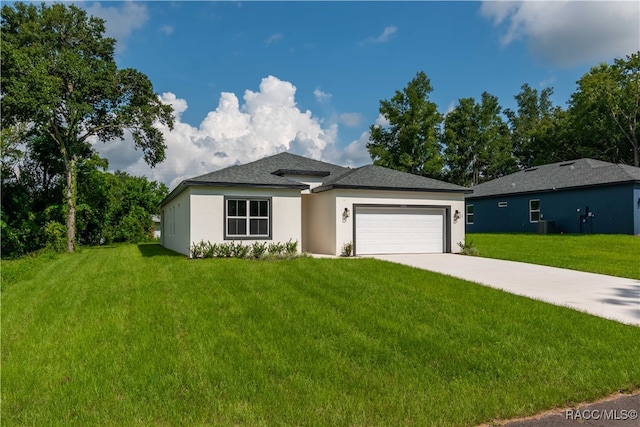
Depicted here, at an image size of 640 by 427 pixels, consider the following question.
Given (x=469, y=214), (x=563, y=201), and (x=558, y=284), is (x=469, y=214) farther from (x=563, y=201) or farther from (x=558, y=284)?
(x=558, y=284)

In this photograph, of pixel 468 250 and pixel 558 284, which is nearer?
pixel 558 284

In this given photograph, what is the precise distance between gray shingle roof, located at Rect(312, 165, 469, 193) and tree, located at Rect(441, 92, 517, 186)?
87.3ft

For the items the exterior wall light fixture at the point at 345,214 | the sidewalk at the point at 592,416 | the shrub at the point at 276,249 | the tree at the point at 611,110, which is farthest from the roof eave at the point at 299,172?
the tree at the point at 611,110

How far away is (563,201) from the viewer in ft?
75.1

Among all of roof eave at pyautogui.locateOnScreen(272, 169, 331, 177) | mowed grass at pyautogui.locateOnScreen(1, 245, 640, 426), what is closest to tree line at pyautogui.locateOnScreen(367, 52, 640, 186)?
roof eave at pyautogui.locateOnScreen(272, 169, 331, 177)

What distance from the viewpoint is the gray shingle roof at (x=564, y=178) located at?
2086cm

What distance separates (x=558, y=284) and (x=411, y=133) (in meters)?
29.3

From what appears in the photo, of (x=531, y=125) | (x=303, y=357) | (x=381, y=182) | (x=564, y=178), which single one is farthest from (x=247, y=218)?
(x=531, y=125)

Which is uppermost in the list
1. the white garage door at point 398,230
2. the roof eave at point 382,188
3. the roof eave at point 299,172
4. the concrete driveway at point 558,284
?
the roof eave at point 299,172

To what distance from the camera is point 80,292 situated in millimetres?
8312

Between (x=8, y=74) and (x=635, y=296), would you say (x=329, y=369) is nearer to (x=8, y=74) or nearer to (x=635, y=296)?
(x=635, y=296)

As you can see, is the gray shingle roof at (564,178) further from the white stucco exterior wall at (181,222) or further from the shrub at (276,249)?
the white stucco exterior wall at (181,222)

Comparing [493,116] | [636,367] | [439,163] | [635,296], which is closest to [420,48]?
[635,296]

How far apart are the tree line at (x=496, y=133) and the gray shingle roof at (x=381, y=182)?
66.5ft
